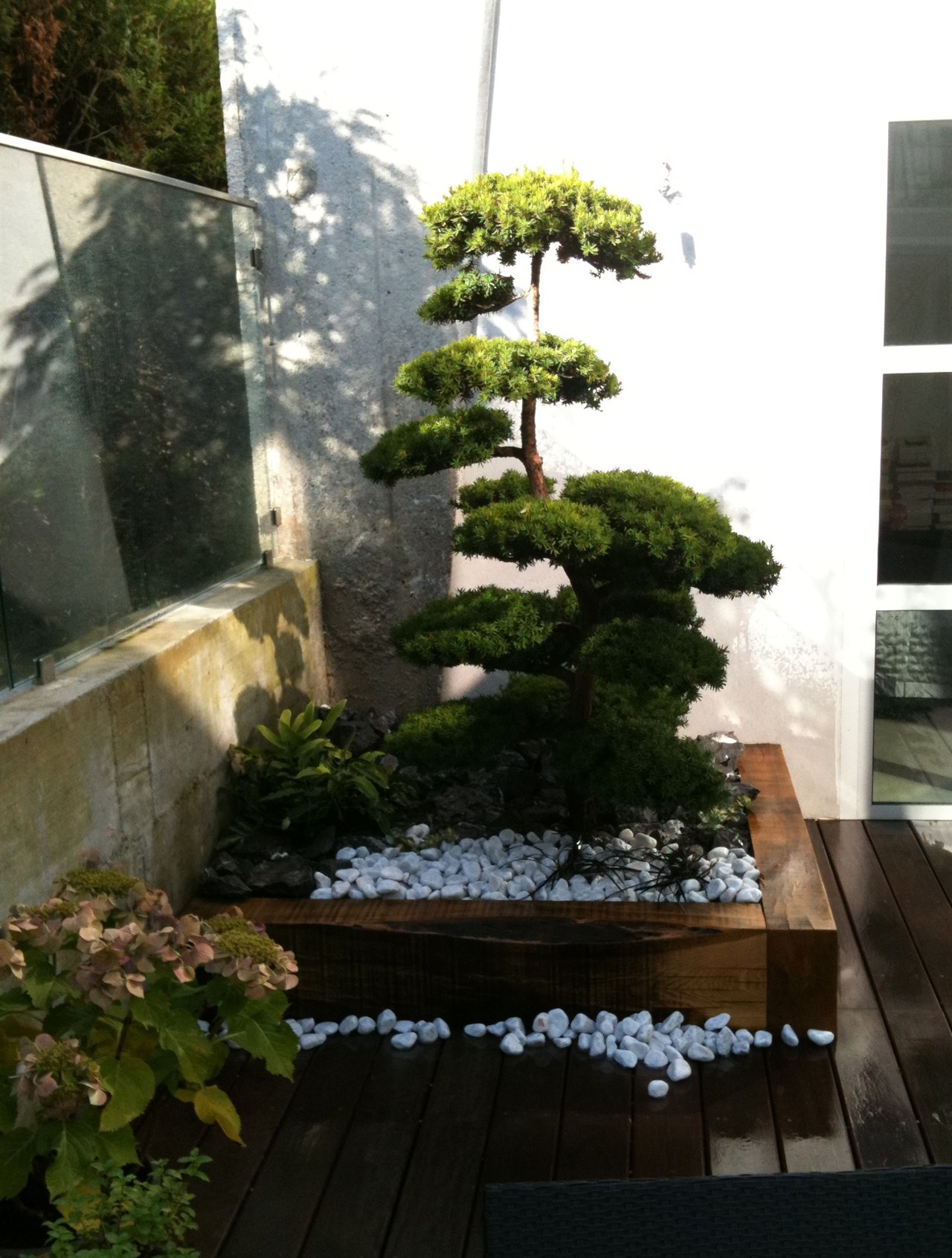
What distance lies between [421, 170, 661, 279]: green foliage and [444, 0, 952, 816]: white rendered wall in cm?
113

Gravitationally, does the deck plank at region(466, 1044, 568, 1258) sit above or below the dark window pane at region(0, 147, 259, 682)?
below

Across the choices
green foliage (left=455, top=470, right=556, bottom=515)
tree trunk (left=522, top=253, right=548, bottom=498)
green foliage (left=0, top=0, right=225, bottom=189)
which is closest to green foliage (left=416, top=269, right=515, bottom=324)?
tree trunk (left=522, top=253, right=548, bottom=498)

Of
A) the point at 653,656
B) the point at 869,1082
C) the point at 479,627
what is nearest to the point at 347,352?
the point at 479,627

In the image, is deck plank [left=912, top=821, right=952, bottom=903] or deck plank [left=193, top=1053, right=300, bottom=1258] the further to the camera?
deck plank [left=912, top=821, right=952, bottom=903]

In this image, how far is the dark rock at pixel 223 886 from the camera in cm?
316

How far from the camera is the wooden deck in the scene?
2340 mm

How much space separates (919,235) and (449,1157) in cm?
292

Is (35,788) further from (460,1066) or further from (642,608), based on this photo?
(642,608)

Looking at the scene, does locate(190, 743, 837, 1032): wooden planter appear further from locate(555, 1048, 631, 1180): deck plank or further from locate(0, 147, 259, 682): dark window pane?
locate(0, 147, 259, 682): dark window pane

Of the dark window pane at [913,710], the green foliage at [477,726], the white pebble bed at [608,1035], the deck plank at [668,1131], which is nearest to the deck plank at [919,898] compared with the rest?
the dark window pane at [913,710]

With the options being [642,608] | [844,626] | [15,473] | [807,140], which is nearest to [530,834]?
[642,608]

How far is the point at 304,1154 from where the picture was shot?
2537 millimetres

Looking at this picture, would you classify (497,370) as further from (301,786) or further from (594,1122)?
(594,1122)

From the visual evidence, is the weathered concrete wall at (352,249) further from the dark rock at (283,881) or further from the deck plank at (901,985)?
the deck plank at (901,985)
